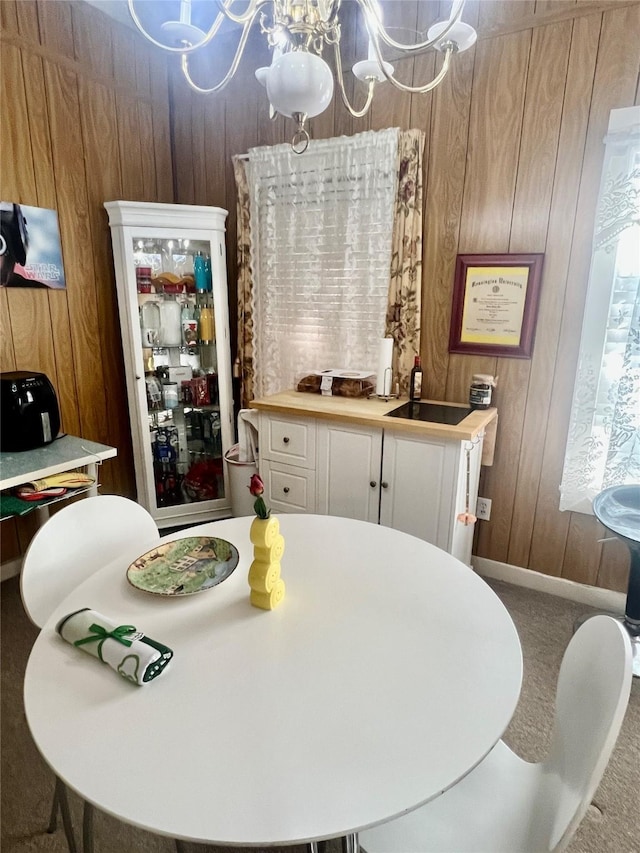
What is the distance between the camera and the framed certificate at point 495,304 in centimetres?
229

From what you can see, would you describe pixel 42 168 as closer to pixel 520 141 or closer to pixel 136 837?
pixel 520 141

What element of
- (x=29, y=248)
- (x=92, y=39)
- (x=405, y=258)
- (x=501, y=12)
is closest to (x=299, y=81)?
(x=405, y=258)

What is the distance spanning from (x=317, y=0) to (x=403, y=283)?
146cm

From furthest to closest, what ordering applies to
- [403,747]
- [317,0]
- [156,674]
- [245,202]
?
[245,202], [317,0], [156,674], [403,747]

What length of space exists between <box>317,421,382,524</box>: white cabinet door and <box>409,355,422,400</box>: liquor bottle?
419 millimetres

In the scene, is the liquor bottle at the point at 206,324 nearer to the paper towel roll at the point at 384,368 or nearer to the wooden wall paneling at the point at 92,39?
the paper towel roll at the point at 384,368

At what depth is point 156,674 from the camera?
94cm

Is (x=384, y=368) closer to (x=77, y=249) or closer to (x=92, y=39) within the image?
(x=77, y=249)

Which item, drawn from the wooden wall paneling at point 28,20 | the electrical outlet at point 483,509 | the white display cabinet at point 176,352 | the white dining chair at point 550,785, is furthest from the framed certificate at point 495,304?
the wooden wall paneling at point 28,20

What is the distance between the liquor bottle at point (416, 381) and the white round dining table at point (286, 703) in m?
1.35

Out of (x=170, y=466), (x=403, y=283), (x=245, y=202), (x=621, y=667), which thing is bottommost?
(x=170, y=466)

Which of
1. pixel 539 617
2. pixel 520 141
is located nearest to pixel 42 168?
pixel 520 141

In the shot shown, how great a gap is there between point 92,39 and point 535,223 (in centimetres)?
251

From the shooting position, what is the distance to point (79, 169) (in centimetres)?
267
